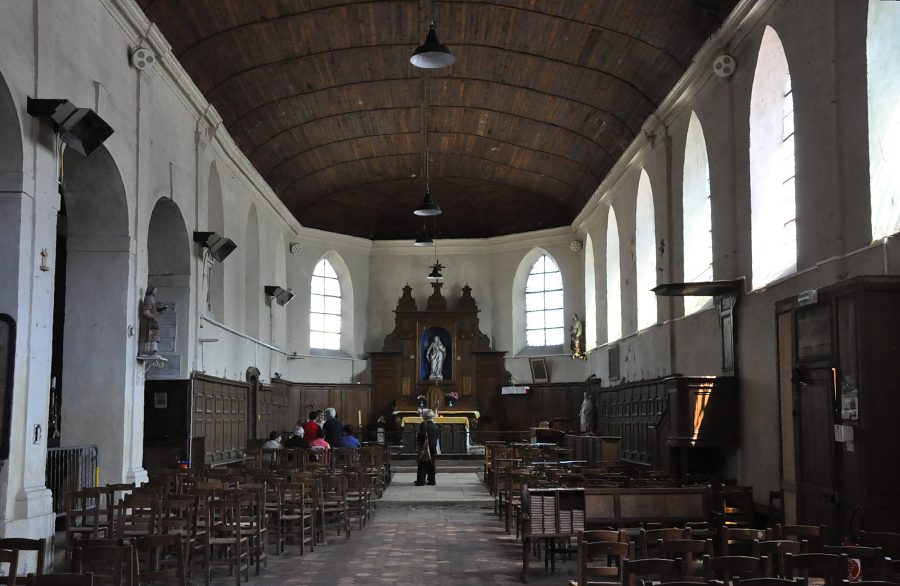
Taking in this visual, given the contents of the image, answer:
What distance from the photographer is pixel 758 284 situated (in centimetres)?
1462

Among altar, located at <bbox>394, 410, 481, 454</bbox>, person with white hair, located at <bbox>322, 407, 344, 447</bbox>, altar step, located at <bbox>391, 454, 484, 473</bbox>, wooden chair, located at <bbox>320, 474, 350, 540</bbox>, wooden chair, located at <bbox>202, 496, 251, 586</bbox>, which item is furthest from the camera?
altar, located at <bbox>394, 410, 481, 454</bbox>

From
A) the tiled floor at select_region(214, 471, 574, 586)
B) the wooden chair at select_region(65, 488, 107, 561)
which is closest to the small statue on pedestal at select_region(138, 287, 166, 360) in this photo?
the tiled floor at select_region(214, 471, 574, 586)

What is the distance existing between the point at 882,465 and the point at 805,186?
14.9 ft

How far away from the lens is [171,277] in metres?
18.5

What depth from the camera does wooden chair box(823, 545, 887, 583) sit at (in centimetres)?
627

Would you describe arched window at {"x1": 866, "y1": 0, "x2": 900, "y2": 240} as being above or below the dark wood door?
above

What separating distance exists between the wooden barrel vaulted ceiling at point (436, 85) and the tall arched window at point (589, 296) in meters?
1.47

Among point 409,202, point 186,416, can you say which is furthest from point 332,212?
point 186,416

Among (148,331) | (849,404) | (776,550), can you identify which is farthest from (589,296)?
(776,550)

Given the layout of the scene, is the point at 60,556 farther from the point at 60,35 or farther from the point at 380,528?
the point at 60,35

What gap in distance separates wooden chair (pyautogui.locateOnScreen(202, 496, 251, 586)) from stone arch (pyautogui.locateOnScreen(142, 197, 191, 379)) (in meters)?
6.70

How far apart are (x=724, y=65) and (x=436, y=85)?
26.0 feet

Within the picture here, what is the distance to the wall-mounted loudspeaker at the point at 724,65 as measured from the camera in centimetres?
1542

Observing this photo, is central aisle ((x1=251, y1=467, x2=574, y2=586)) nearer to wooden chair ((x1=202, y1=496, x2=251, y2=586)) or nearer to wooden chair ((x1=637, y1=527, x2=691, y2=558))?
wooden chair ((x1=202, y1=496, x2=251, y2=586))
